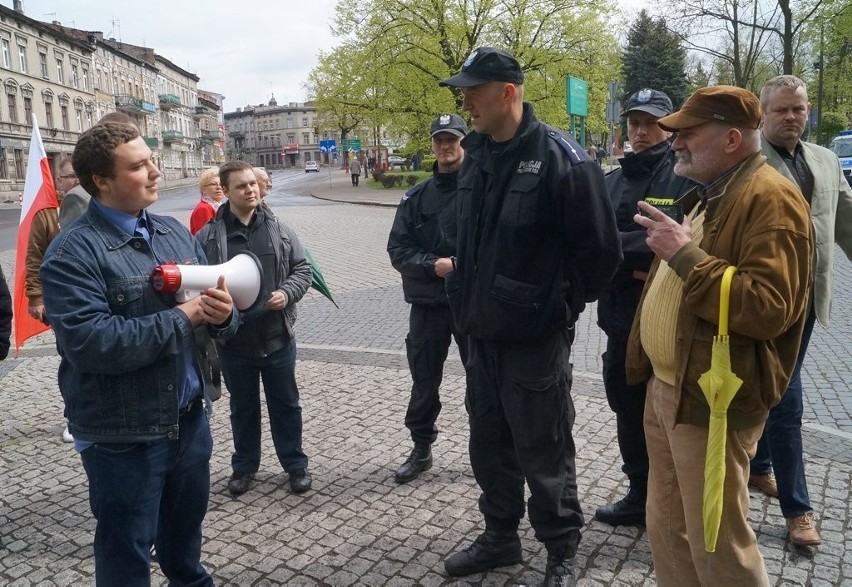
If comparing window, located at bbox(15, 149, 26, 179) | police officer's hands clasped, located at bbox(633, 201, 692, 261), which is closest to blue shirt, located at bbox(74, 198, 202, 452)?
police officer's hands clasped, located at bbox(633, 201, 692, 261)

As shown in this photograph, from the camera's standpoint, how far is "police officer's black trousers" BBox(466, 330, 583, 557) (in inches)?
118

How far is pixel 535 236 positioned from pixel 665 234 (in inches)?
26.1

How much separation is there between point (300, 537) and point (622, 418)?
1807 millimetres

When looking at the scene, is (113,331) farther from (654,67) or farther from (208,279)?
(654,67)

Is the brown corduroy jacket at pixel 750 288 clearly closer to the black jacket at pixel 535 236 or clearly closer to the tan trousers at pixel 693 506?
the tan trousers at pixel 693 506

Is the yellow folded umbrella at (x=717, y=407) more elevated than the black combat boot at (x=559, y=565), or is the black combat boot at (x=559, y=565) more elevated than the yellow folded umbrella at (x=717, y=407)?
the yellow folded umbrella at (x=717, y=407)

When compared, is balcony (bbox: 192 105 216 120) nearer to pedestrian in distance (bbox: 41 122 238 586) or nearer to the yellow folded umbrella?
pedestrian in distance (bbox: 41 122 238 586)

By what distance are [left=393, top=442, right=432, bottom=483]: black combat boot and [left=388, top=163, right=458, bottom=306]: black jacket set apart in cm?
93

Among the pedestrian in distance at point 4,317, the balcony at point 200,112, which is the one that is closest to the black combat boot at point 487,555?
the pedestrian in distance at point 4,317

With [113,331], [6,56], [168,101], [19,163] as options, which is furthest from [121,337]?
[168,101]

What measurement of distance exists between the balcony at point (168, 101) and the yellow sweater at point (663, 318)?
90398mm

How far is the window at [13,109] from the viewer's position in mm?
50375

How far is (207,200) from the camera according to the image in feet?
19.4

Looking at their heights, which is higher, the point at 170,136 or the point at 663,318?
the point at 170,136
